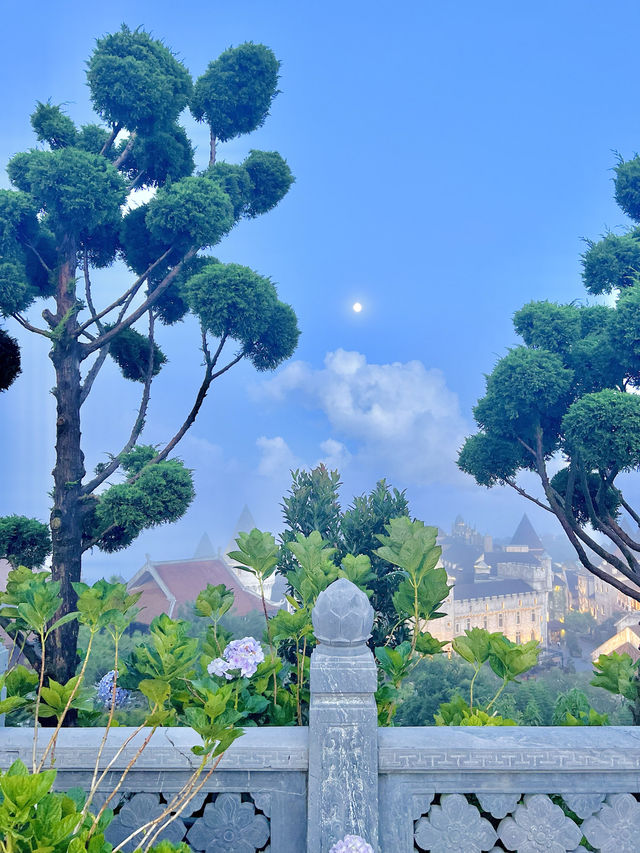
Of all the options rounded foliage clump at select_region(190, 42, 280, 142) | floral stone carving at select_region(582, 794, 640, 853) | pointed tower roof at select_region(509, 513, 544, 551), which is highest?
pointed tower roof at select_region(509, 513, 544, 551)

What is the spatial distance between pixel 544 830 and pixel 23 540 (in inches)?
313

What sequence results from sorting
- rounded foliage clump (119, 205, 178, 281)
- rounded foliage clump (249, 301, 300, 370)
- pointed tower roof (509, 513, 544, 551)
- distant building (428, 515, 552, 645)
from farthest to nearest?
pointed tower roof (509, 513, 544, 551), distant building (428, 515, 552, 645), rounded foliage clump (119, 205, 178, 281), rounded foliage clump (249, 301, 300, 370)

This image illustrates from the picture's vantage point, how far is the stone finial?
2.22 m

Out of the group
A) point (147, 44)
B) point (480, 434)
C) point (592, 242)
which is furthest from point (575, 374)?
point (147, 44)

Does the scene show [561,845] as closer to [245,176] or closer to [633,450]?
[633,450]

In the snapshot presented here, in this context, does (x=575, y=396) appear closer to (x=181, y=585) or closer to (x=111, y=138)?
(x=111, y=138)

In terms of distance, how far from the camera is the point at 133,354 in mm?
9930

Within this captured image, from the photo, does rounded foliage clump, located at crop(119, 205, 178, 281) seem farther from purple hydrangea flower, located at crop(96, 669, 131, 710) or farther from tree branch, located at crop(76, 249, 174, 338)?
purple hydrangea flower, located at crop(96, 669, 131, 710)

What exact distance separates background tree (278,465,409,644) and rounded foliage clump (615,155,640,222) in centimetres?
977

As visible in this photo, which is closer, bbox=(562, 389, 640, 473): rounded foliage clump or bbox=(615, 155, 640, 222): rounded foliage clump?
bbox=(562, 389, 640, 473): rounded foliage clump

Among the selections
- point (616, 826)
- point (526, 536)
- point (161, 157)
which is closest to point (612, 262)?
point (161, 157)

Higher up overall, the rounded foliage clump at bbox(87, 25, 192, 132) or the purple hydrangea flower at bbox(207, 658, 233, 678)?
the rounded foliage clump at bbox(87, 25, 192, 132)

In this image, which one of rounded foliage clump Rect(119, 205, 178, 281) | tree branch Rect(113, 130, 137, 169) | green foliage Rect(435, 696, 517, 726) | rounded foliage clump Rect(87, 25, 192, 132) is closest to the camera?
green foliage Rect(435, 696, 517, 726)

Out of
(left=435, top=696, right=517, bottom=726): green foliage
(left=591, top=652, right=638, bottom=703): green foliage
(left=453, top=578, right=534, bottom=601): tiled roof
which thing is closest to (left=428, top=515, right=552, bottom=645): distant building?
(left=453, top=578, right=534, bottom=601): tiled roof
